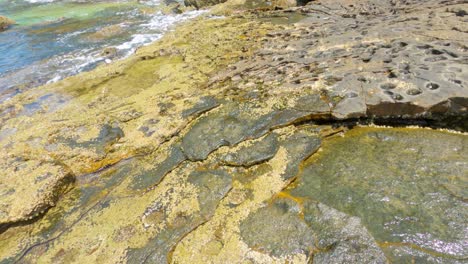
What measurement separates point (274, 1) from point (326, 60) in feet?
22.9

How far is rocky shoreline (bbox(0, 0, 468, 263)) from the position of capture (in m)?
2.60

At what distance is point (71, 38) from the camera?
11367 mm

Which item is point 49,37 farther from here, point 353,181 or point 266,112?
point 353,181

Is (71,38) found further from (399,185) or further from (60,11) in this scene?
(399,185)

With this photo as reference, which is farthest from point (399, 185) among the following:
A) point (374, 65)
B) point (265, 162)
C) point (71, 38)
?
point (71, 38)

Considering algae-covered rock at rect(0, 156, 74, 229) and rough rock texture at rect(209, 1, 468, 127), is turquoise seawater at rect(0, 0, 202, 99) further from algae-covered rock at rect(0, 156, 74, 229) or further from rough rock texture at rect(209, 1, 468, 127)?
rough rock texture at rect(209, 1, 468, 127)

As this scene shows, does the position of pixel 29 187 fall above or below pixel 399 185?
below

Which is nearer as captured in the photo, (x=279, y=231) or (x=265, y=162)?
(x=279, y=231)

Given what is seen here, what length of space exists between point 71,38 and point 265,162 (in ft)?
34.7

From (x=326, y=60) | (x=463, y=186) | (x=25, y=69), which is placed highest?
(x=326, y=60)

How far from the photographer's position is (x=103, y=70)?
718 centimetres

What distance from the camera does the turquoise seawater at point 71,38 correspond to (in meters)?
8.32

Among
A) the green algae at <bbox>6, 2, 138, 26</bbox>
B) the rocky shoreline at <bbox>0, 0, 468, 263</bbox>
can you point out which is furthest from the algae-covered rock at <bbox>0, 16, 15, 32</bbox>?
the rocky shoreline at <bbox>0, 0, 468, 263</bbox>

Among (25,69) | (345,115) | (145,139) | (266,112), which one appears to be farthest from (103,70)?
(345,115)
